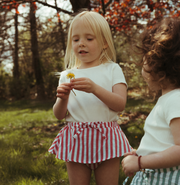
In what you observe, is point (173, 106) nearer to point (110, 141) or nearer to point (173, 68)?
point (173, 68)

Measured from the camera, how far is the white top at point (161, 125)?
1.06 metres

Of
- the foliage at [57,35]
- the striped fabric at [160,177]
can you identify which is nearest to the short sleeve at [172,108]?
the striped fabric at [160,177]

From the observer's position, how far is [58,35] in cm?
757

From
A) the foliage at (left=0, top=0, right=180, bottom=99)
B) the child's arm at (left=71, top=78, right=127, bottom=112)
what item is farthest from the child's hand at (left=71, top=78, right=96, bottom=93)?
the foliage at (left=0, top=0, right=180, bottom=99)

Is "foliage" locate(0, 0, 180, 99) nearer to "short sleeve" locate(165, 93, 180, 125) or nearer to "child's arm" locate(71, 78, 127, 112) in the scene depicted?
"child's arm" locate(71, 78, 127, 112)

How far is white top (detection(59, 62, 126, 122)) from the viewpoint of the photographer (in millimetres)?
1600

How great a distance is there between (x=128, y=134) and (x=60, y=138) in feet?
8.74

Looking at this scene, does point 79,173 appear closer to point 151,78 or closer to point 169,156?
point 169,156

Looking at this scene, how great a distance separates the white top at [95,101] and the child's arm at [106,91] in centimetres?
6

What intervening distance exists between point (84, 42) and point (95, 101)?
471 millimetres

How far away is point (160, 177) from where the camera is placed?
1142 millimetres

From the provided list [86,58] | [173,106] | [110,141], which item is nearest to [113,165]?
[110,141]

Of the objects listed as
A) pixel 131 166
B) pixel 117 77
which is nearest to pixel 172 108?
pixel 131 166

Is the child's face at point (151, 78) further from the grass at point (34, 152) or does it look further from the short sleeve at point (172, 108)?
the grass at point (34, 152)
